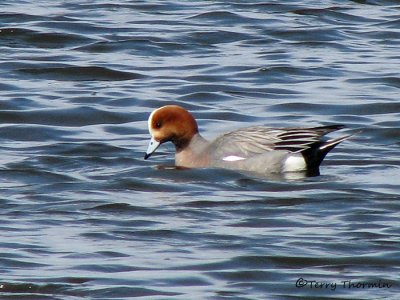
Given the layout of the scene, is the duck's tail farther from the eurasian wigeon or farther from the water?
the water

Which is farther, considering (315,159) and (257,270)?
(315,159)

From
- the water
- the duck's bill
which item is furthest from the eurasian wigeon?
the water

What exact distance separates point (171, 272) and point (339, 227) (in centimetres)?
139

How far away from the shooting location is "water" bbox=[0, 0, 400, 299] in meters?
7.47

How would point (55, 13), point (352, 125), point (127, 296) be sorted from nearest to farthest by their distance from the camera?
point (127, 296), point (352, 125), point (55, 13)

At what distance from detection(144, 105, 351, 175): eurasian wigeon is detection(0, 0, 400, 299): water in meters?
0.16

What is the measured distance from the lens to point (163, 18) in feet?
56.1

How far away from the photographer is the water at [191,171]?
24.5 ft

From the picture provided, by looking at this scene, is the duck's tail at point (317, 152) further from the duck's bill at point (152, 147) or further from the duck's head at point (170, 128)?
the duck's bill at point (152, 147)

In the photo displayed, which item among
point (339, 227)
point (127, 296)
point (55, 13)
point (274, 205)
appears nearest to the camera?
point (127, 296)

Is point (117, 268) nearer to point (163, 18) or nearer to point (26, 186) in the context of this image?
point (26, 186)

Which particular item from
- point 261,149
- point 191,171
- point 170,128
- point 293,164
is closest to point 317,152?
point 293,164

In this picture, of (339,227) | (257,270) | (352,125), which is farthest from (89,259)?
(352,125)

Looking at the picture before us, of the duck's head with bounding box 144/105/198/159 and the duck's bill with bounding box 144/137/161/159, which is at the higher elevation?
the duck's head with bounding box 144/105/198/159
